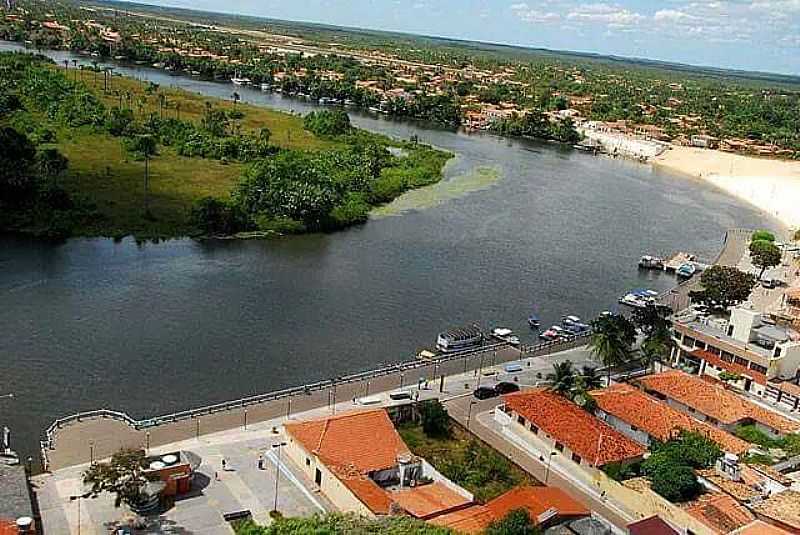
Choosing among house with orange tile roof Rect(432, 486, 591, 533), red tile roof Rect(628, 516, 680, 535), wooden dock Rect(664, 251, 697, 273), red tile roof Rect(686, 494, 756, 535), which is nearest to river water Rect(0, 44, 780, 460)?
wooden dock Rect(664, 251, 697, 273)

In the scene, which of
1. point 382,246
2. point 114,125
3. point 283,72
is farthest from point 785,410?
point 283,72

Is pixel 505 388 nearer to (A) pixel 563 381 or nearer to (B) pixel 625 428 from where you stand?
(A) pixel 563 381

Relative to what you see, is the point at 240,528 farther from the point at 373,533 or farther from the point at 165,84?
the point at 165,84

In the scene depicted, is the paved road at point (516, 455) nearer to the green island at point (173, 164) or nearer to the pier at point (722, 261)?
the pier at point (722, 261)

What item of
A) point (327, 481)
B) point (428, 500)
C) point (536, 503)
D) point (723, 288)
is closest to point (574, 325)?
point (723, 288)

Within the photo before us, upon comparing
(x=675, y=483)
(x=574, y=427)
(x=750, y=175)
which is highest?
(x=750, y=175)
